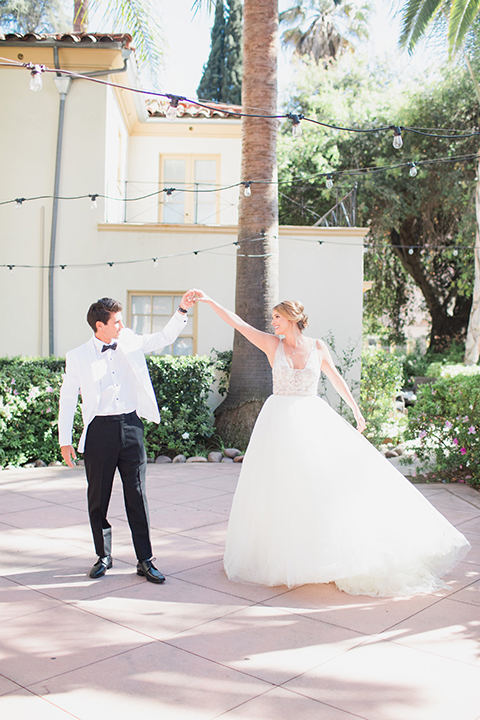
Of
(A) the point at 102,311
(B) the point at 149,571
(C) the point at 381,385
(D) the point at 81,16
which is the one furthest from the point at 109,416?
(D) the point at 81,16

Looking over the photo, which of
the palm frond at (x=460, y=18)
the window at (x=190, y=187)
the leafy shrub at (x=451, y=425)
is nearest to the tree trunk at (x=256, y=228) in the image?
the leafy shrub at (x=451, y=425)

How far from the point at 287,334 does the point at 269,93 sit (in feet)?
20.8

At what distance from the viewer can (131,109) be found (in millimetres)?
13117

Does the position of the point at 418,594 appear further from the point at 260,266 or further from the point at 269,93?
the point at 269,93

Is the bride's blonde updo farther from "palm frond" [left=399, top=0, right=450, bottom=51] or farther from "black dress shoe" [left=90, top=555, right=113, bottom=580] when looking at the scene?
"palm frond" [left=399, top=0, right=450, bottom=51]

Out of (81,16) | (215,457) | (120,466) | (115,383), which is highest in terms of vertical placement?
(81,16)

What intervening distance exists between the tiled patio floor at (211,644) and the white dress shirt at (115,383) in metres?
1.18

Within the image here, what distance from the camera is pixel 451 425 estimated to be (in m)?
7.75

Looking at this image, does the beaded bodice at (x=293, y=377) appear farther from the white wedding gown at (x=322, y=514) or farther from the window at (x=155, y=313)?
the window at (x=155, y=313)

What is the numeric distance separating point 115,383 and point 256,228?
5.87 meters

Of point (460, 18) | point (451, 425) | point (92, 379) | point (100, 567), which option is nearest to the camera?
point (92, 379)

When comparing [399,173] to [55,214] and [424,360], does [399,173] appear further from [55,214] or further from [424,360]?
[55,214]

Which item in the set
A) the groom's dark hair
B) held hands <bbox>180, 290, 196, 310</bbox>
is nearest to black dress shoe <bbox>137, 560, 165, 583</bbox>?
the groom's dark hair

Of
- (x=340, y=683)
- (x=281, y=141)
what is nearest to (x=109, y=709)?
(x=340, y=683)
